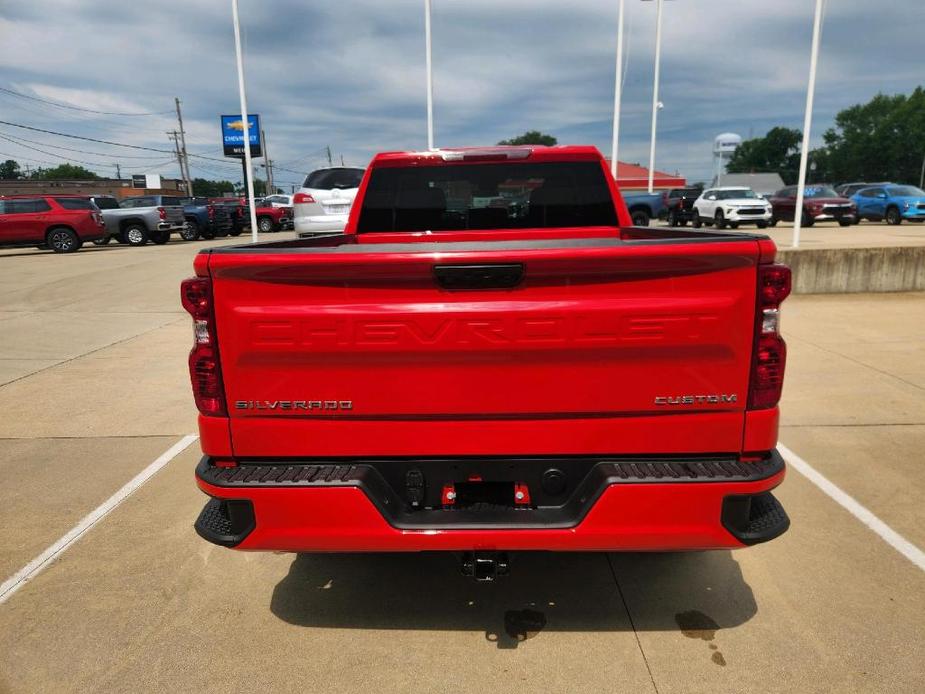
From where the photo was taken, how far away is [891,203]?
25250mm

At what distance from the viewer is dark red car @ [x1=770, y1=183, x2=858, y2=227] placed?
2439 cm

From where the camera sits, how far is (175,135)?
74.9 m

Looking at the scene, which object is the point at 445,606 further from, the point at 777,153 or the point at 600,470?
the point at 777,153

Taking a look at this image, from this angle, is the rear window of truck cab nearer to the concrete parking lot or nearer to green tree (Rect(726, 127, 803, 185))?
the concrete parking lot

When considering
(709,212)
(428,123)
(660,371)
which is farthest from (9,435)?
(709,212)

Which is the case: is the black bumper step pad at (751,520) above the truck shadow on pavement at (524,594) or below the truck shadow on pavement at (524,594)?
above

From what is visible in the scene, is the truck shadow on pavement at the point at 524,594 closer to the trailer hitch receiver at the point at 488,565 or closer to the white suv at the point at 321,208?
the trailer hitch receiver at the point at 488,565

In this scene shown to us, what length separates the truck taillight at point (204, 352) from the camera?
7.07ft

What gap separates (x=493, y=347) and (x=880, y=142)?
124 meters

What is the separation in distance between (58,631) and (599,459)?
7.72 feet

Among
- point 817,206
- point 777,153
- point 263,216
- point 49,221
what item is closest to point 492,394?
point 49,221

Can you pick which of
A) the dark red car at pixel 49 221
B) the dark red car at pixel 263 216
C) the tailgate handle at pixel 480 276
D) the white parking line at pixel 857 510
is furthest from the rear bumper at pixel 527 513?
the dark red car at pixel 263 216

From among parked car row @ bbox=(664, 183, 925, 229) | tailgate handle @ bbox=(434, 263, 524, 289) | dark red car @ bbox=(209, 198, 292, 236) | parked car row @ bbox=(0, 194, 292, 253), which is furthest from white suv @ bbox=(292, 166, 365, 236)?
dark red car @ bbox=(209, 198, 292, 236)

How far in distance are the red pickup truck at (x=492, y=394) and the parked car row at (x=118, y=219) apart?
22.4 m
